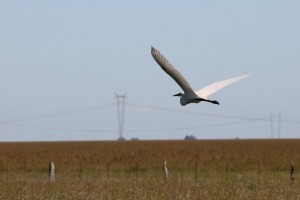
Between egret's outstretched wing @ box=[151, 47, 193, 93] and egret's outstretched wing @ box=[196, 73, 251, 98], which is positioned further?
egret's outstretched wing @ box=[196, 73, 251, 98]

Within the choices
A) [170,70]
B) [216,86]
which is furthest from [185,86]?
[216,86]

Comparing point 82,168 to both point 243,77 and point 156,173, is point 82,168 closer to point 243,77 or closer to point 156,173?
point 156,173

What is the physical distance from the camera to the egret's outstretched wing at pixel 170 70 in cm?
1116

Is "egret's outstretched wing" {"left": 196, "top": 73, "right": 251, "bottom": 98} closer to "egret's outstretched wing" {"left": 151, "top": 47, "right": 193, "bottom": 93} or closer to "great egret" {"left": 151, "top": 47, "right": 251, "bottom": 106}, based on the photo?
"great egret" {"left": 151, "top": 47, "right": 251, "bottom": 106}

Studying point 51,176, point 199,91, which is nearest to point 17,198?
point 199,91

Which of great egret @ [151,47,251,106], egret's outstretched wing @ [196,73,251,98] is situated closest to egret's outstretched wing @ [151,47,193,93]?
great egret @ [151,47,251,106]

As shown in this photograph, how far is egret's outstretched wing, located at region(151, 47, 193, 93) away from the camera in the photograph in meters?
11.2

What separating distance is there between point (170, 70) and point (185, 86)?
1.89ft

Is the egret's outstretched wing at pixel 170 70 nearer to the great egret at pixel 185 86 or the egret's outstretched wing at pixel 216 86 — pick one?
the great egret at pixel 185 86

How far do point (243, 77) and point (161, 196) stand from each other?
7.44 meters

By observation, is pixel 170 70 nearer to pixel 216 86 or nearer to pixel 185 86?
pixel 185 86

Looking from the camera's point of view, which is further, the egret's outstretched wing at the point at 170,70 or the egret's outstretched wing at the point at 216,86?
the egret's outstretched wing at the point at 216,86

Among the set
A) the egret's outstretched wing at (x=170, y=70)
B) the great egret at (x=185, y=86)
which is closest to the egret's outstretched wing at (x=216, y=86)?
the great egret at (x=185, y=86)

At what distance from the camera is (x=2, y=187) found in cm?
2292
